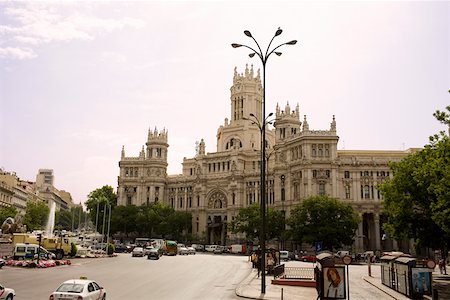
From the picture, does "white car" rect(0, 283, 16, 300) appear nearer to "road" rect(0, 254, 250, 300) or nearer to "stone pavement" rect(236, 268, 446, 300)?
"road" rect(0, 254, 250, 300)

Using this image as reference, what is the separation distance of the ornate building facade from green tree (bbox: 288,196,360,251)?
13.6 metres

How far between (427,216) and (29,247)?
126 ft

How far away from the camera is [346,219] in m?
69.8

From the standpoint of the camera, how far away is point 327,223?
69.5 meters

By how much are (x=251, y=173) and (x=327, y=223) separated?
37.6m

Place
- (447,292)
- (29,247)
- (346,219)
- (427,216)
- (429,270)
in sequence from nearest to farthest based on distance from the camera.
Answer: (429,270)
(447,292)
(427,216)
(29,247)
(346,219)

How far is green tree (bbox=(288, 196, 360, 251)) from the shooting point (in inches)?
2714

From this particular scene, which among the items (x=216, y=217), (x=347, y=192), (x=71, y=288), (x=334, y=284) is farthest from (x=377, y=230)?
(x=71, y=288)

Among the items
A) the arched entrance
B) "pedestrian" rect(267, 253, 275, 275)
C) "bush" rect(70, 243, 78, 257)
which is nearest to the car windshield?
"pedestrian" rect(267, 253, 275, 275)

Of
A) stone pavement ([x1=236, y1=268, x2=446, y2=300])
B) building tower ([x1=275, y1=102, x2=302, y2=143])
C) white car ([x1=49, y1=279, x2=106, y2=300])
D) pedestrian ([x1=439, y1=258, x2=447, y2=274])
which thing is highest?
building tower ([x1=275, y1=102, x2=302, y2=143])

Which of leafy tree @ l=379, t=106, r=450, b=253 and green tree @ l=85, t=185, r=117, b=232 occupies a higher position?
green tree @ l=85, t=185, r=117, b=232

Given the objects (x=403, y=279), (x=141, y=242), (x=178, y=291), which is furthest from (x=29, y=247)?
(x=141, y=242)

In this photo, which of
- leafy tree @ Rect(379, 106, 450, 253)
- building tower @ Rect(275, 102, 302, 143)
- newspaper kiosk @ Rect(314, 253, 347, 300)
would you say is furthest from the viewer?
building tower @ Rect(275, 102, 302, 143)

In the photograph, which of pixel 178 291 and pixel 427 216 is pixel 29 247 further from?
pixel 427 216
